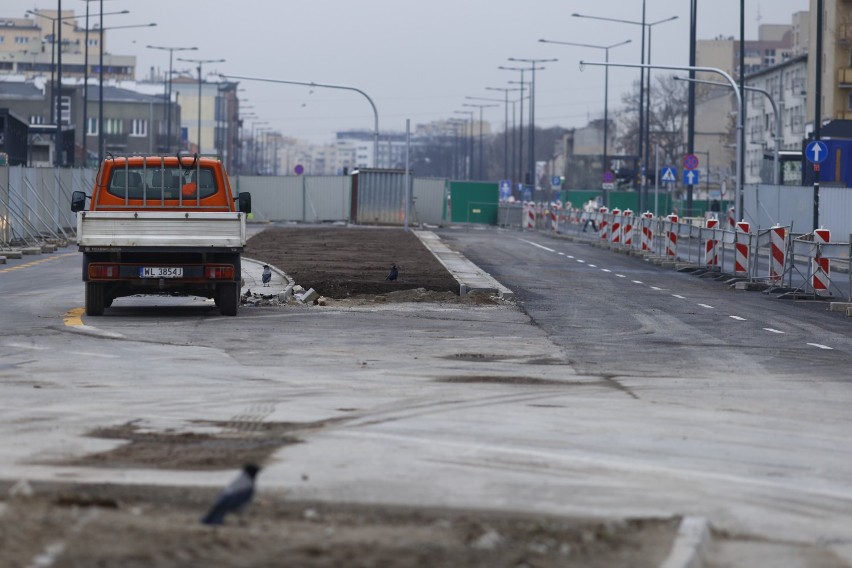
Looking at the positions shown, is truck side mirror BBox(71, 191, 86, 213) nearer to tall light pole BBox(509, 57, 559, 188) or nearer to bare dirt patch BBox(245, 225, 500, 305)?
bare dirt patch BBox(245, 225, 500, 305)

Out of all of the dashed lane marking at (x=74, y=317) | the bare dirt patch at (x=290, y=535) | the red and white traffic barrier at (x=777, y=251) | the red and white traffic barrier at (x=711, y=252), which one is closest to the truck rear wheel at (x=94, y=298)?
the dashed lane marking at (x=74, y=317)

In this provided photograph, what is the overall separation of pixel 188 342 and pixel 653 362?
499 centimetres

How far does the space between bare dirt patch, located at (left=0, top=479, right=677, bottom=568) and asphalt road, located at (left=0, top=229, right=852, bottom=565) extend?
40 centimetres

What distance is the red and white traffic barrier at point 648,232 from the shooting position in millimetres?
44031

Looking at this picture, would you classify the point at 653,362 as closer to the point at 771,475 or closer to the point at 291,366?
the point at 291,366

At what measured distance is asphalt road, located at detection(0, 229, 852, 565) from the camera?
26.8 ft

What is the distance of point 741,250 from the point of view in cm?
3272

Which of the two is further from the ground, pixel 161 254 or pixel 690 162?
pixel 690 162

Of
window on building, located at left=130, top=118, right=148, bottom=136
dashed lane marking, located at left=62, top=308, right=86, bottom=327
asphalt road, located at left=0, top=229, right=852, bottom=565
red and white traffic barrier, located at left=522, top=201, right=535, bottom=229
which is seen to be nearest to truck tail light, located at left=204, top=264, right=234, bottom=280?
asphalt road, located at left=0, top=229, right=852, bottom=565

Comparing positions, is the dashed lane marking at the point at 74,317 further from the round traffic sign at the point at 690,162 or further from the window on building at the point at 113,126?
the window on building at the point at 113,126

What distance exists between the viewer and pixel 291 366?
1466 centimetres

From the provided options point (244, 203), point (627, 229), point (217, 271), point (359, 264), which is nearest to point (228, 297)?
point (217, 271)

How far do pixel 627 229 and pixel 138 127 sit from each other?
334ft

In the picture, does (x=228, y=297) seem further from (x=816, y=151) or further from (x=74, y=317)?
(x=816, y=151)
